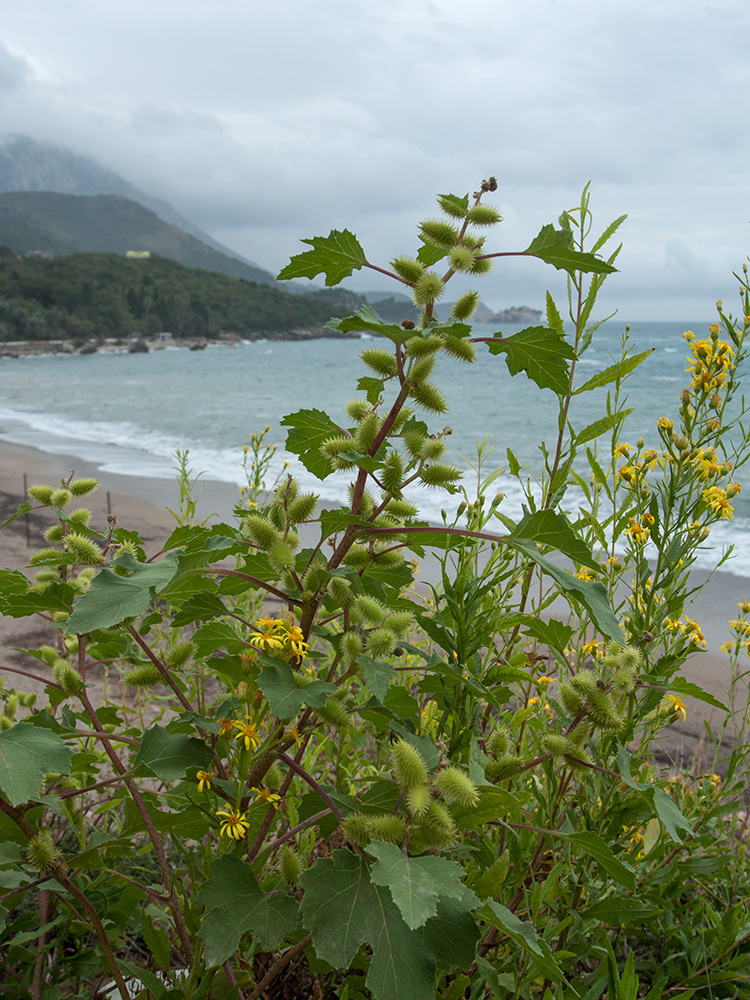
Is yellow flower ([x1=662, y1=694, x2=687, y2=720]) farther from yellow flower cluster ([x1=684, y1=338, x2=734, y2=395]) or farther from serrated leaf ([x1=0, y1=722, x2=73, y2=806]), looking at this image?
serrated leaf ([x1=0, y1=722, x2=73, y2=806])

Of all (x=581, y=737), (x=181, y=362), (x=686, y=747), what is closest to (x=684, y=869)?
(x=581, y=737)

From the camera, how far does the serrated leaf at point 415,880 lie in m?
0.84

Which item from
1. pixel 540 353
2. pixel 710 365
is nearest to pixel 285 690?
pixel 540 353

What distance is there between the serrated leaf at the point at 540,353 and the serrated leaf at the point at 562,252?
0.12 m

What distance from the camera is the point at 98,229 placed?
6334 inches

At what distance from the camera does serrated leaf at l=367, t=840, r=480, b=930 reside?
84 centimetres

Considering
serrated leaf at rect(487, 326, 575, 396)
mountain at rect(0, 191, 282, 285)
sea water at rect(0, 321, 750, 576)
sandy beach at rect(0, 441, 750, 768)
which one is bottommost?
sandy beach at rect(0, 441, 750, 768)

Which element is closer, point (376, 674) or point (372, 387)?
point (376, 674)

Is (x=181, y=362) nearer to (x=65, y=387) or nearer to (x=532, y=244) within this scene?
(x=65, y=387)

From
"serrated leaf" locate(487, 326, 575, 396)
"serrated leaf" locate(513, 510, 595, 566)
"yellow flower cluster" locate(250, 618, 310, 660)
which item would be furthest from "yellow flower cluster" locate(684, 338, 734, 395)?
"yellow flower cluster" locate(250, 618, 310, 660)

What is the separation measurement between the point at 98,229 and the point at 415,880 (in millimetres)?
182081

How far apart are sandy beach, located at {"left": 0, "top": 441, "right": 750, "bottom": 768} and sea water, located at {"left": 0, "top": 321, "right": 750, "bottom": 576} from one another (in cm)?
74

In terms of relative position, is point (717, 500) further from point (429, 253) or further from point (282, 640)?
point (282, 640)

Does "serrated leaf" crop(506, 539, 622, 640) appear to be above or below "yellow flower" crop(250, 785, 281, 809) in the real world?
above
